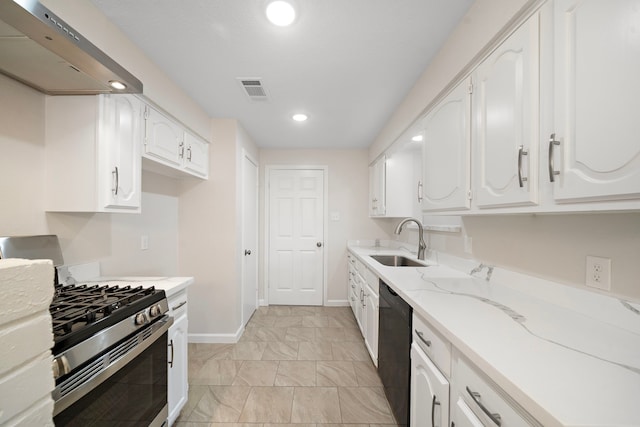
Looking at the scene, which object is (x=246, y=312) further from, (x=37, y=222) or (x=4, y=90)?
(x=4, y=90)

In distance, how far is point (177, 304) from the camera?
1.60m

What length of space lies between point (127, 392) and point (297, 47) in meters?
1.96

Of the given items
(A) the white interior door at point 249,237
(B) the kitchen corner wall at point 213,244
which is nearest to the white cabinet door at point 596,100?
(B) the kitchen corner wall at point 213,244

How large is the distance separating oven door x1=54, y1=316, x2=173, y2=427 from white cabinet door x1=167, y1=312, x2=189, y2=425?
0.42ft

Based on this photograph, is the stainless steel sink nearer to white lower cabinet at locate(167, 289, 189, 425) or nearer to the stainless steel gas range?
white lower cabinet at locate(167, 289, 189, 425)

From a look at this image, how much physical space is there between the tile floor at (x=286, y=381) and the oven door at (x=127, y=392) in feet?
1.78

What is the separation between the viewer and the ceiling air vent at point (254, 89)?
6.42ft

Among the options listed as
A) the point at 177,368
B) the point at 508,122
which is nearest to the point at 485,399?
the point at 508,122

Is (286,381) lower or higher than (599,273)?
lower

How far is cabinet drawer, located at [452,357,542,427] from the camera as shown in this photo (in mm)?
636

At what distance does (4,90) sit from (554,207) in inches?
90.1

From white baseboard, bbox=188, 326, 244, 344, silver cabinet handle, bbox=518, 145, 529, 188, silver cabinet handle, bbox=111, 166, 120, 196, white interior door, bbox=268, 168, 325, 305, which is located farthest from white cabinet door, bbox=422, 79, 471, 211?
white baseboard, bbox=188, 326, 244, 344

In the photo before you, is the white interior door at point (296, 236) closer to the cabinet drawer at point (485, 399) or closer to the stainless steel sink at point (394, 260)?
the stainless steel sink at point (394, 260)

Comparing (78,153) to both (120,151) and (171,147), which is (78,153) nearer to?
(120,151)
